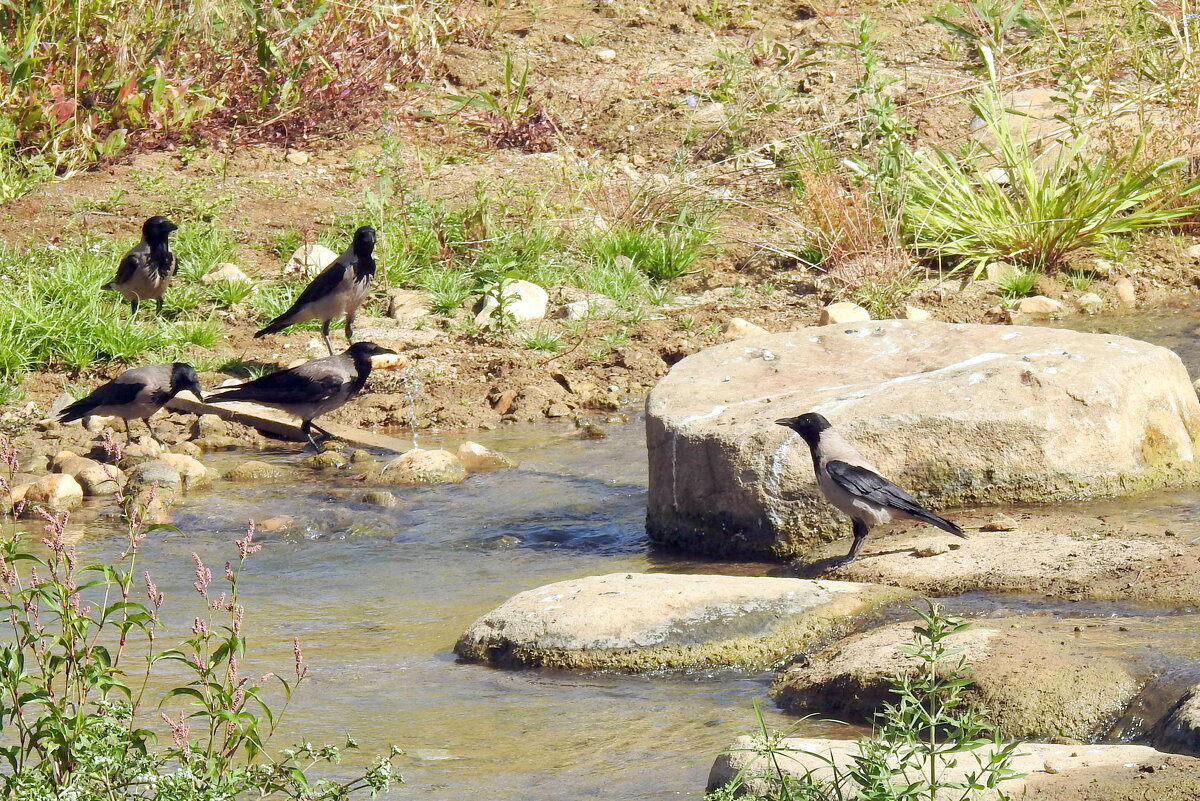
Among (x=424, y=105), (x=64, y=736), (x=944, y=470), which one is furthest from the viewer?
(x=424, y=105)

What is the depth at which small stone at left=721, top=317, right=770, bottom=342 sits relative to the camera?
9.84 meters

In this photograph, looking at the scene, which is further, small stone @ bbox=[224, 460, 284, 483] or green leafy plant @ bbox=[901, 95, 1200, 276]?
green leafy plant @ bbox=[901, 95, 1200, 276]

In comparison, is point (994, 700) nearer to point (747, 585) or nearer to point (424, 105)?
point (747, 585)

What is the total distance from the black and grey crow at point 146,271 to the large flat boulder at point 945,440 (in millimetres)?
4356

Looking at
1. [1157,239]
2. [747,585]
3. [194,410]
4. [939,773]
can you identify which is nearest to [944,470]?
[747,585]

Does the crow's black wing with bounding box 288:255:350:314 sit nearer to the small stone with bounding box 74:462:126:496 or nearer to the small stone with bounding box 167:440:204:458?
the small stone with bounding box 167:440:204:458

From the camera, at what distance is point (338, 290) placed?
30.9 feet

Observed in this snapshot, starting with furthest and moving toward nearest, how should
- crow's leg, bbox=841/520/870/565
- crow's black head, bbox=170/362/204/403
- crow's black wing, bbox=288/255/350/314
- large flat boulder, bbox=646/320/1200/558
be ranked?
crow's black wing, bbox=288/255/350/314 < crow's black head, bbox=170/362/204/403 < large flat boulder, bbox=646/320/1200/558 < crow's leg, bbox=841/520/870/565

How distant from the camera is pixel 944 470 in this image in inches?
244

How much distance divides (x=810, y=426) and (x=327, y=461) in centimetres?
345

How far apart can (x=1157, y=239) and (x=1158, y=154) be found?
2.15ft

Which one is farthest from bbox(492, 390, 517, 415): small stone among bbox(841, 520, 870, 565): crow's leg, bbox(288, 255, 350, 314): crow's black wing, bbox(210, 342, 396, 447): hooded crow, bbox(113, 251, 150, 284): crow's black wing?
bbox(841, 520, 870, 565): crow's leg

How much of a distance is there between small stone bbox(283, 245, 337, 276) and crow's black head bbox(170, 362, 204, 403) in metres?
2.03

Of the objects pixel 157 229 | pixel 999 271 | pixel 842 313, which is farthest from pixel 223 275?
pixel 999 271
